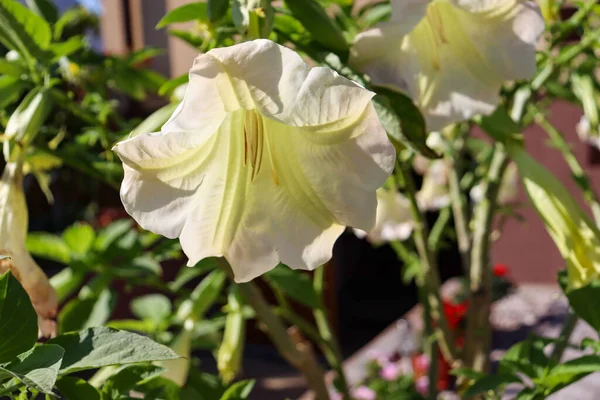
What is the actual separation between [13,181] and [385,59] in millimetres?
398

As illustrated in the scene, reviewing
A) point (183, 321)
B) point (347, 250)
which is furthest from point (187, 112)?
point (347, 250)

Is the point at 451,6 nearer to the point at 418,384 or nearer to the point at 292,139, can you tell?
the point at 292,139

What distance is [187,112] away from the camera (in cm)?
47

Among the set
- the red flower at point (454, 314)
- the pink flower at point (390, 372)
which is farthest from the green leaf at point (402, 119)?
the red flower at point (454, 314)

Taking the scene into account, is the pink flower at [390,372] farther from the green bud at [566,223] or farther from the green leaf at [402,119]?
the green leaf at [402,119]

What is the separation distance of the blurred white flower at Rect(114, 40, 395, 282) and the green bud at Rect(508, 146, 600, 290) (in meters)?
0.31

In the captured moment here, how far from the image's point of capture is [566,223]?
0.72 metres

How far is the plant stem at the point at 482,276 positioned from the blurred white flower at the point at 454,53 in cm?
33

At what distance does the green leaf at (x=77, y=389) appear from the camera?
1.67ft

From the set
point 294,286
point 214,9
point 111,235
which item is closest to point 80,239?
point 111,235

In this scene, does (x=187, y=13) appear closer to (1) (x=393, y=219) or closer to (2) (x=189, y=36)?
(2) (x=189, y=36)

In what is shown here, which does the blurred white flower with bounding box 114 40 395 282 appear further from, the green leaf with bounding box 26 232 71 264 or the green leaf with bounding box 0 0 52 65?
the green leaf with bounding box 26 232 71 264

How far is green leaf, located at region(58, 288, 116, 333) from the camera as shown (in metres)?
0.88

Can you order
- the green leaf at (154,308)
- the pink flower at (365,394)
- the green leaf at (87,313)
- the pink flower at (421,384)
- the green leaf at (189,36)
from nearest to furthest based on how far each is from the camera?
the green leaf at (189,36) → the green leaf at (87,313) → the green leaf at (154,308) → the pink flower at (365,394) → the pink flower at (421,384)
